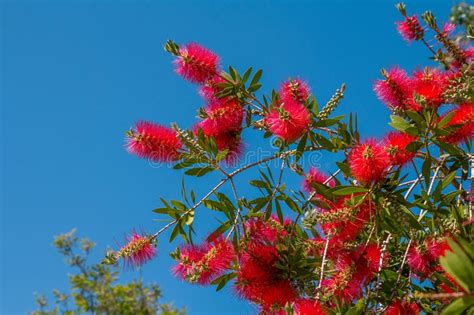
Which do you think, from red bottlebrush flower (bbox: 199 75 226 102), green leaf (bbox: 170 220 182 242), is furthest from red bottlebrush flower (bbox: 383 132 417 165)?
green leaf (bbox: 170 220 182 242)

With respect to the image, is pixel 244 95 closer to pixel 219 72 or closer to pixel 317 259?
pixel 219 72

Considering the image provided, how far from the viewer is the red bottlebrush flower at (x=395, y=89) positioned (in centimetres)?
244

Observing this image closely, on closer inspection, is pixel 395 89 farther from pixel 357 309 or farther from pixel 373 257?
pixel 357 309

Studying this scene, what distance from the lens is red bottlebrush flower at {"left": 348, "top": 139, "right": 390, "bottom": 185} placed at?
1947mm

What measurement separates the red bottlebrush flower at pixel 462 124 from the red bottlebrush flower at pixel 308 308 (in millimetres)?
755

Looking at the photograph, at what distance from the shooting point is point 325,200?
7.57 ft

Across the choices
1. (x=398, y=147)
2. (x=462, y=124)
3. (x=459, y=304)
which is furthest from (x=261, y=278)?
(x=459, y=304)

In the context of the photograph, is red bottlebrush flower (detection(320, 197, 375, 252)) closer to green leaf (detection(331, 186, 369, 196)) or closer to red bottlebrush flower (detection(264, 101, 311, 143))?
green leaf (detection(331, 186, 369, 196))

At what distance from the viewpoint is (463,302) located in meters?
1.02

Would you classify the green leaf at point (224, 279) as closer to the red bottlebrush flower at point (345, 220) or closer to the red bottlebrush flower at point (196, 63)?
the red bottlebrush flower at point (345, 220)

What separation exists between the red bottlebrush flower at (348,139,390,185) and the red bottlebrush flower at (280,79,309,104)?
431 mm

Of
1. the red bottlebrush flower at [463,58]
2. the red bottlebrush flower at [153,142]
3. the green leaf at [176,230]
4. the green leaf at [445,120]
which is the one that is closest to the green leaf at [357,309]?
the green leaf at [445,120]

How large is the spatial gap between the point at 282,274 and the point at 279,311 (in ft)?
0.63

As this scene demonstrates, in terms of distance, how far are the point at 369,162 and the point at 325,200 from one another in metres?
0.40
